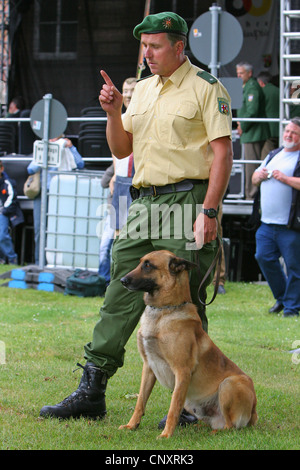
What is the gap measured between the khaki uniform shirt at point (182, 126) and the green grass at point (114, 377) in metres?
1.42

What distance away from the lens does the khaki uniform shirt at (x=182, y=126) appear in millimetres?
4078

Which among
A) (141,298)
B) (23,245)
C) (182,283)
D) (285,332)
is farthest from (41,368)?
(23,245)

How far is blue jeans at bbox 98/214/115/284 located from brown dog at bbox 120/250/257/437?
5.45m

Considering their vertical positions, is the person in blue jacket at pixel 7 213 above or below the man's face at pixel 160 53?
below

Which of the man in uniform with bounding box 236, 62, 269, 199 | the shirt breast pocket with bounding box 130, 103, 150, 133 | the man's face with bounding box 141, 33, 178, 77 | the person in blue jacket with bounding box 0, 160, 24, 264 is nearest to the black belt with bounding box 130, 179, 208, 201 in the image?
the shirt breast pocket with bounding box 130, 103, 150, 133

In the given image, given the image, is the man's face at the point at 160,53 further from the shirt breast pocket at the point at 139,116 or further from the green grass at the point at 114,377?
the green grass at the point at 114,377

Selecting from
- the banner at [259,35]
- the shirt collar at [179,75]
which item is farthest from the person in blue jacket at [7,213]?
the shirt collar at [179,75]

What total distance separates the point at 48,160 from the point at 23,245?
283cm

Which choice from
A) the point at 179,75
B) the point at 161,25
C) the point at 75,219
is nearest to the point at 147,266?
the point at 179,75

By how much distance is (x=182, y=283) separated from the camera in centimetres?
404

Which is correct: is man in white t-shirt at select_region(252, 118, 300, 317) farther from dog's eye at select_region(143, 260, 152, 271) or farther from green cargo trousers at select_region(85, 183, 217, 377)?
dog's eye at select_region(143, 260, 152, 271)

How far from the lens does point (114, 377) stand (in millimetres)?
5441

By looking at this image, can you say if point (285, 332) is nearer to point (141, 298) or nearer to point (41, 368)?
point (41, 368)
